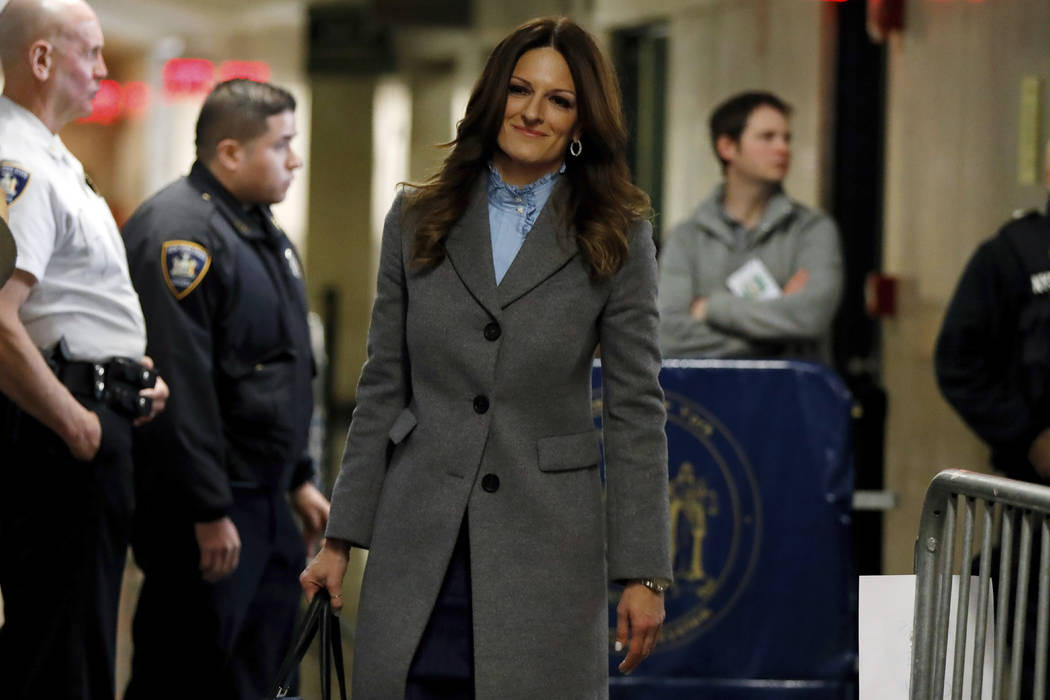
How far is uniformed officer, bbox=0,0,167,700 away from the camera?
3252 mm

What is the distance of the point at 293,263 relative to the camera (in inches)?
161

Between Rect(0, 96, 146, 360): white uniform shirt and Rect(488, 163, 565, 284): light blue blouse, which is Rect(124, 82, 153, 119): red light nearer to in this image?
Rect(0, 96, 146, 360): white uniform shirt

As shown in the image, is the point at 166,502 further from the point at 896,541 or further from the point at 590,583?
the point at 896,541

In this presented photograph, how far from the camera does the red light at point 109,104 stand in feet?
36.2

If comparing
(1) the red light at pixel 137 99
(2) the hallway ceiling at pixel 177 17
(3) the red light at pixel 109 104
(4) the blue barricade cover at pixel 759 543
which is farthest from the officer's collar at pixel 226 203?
(3) the red light at pixel 109 104

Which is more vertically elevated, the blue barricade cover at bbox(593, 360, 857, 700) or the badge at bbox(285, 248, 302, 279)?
the badge at bbox(285, 248, 302, 279)

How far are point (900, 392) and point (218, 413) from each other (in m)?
3.05

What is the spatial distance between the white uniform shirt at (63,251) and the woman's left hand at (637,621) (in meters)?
1.44

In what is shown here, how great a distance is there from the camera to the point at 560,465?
96.4 inches

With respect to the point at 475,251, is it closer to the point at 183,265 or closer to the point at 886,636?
the point at 886,636

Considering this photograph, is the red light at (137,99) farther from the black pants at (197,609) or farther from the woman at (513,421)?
the woman at (513,421)

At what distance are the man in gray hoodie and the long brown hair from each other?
7.41 feet

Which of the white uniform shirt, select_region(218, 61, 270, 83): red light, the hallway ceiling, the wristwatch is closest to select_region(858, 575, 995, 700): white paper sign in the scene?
the wristwatch

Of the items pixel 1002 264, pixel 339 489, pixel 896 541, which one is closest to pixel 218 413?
pixel 339 489
